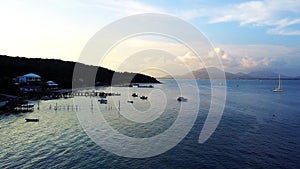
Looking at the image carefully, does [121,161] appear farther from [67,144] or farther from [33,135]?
[33,135]

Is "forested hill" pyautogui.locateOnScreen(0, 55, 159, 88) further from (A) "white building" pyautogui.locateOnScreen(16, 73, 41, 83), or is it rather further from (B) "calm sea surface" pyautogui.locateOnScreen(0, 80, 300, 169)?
(B) "calm sea surface" pyautogui.locateOnScreen(0, 80, 300, 169)

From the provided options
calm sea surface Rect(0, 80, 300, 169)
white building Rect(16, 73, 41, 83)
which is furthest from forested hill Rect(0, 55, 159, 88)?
calm sea surface Rect(0, 80, 300, 169)

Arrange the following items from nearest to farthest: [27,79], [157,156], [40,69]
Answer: [157,156], [27,79], [40,69]

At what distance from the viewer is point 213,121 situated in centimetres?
5469

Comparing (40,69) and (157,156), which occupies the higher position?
(40,69)

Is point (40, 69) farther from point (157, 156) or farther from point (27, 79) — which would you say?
point (157, 156)

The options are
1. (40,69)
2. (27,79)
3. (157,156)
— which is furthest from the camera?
(40,69)

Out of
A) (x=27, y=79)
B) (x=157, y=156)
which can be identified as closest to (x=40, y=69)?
(x=27, y=79)

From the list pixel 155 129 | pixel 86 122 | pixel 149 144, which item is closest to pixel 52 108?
pixel 86 122

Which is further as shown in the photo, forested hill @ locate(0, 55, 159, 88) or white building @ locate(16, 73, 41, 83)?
forested hill @ locate(0, 55, 159, 88)

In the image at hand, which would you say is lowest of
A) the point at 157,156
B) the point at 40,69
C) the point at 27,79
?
the point at 157,156

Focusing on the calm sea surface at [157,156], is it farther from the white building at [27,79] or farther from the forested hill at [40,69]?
the forested hill at [40,69]

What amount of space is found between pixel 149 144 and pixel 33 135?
61.1 feet

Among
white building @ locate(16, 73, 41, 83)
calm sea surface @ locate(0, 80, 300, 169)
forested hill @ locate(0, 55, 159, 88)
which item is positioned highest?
forested hill @ locate(0, 55, 159, 88)
